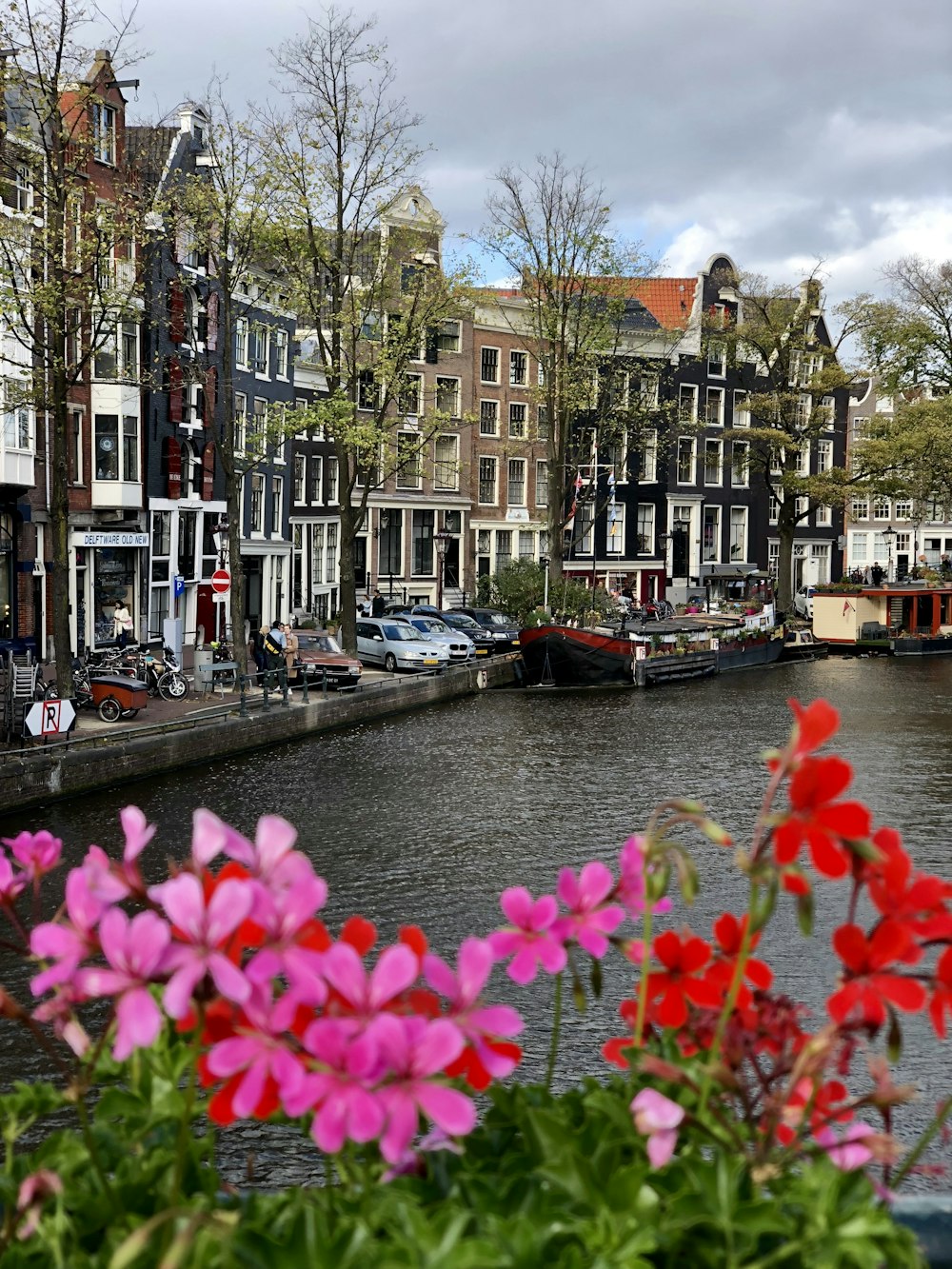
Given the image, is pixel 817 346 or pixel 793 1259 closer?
pixel 793 1259

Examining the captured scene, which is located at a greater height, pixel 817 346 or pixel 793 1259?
pixel 817 346

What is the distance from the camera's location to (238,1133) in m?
8.28

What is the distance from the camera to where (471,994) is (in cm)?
160

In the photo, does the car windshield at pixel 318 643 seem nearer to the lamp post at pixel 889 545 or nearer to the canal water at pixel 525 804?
the canal water at pixel 525 804

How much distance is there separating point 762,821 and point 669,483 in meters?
62.1

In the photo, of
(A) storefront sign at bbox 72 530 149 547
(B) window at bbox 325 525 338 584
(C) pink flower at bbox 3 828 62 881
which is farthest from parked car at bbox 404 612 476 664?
(C) pink flower at bbox 3 828 62 881

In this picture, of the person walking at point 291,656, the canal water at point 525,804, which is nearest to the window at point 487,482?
the canal water at point 525,804

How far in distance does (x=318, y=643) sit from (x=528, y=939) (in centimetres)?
3107

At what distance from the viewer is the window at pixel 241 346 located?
42.5 metres

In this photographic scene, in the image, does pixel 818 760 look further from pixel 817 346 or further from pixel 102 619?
pixel 817 346

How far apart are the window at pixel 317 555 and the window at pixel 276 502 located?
301 cm

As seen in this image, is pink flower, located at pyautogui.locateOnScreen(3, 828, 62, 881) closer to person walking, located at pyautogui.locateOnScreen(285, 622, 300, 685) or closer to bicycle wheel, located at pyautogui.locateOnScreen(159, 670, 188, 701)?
bicycle wheel, located at pyautogui.locateOnScreen(159, 670, 188, 701)

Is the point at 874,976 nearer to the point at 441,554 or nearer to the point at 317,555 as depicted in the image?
the point at 441,554

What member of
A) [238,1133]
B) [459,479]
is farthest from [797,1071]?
[459,479]
